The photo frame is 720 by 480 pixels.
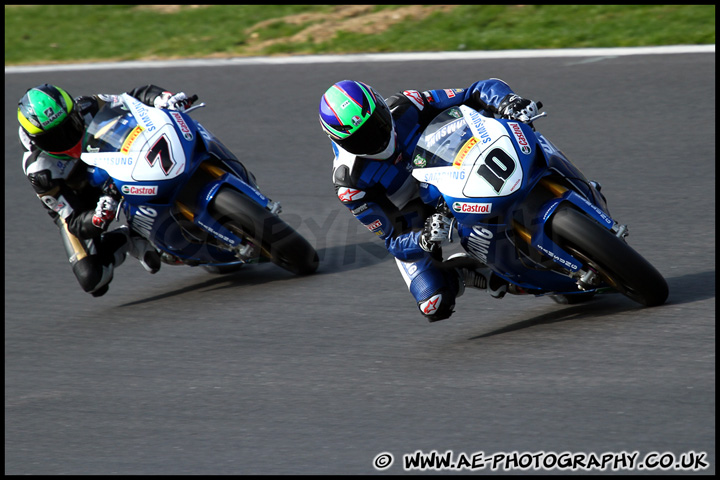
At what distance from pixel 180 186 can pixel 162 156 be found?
24cm

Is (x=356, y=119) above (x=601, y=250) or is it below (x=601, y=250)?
above

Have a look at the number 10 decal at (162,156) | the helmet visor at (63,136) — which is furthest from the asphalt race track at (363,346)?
the helmet visor at (63,136)

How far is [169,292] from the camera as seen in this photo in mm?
7125

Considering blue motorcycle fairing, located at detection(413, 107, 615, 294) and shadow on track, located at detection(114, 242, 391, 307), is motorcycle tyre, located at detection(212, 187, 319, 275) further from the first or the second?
blue motorcycle fairing, located at detection(413, 107, 615, 294)

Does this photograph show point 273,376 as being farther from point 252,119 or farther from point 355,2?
point 355,2

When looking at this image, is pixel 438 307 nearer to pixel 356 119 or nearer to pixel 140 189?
pixel 356 119

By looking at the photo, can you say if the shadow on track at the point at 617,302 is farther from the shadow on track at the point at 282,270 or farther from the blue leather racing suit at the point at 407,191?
the shadow on track at the point at 282,270

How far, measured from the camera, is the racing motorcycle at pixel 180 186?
251 inches

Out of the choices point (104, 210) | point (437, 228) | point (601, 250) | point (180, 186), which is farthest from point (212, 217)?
point (601, 250)

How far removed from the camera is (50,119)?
6.21 metres

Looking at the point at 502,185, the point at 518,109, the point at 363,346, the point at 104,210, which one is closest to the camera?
the point at 502,185

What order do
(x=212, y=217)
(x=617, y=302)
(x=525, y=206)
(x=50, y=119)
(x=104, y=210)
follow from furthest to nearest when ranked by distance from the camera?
(x=212, y=217)
(x=104, y=210)
(x=50, y=119)
(x=617, y=302)
(x=525, y=206)

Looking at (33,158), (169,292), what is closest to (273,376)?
(169,292)

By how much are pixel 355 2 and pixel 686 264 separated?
8.08 metres
